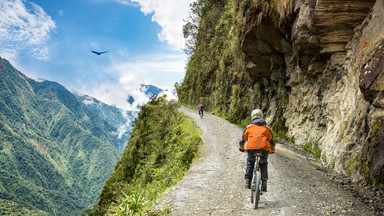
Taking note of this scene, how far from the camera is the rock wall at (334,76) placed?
649 centimetres

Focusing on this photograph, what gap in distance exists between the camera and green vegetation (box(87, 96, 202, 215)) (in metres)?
11.9

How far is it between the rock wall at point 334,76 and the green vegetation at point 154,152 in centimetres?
581

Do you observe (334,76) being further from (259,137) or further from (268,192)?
(259,137)

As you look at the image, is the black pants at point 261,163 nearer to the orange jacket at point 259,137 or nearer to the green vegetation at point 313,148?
the orange jacket at point 259,137

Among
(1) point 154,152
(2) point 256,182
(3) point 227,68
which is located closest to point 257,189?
(2) point 256,182

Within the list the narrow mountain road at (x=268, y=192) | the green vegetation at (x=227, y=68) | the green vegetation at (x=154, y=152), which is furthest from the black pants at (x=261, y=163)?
the green vegetation at (x=227, y=68)

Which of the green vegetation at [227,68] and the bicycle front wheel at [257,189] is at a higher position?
the green vegetation at [227,68]

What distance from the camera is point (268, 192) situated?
6234 mm

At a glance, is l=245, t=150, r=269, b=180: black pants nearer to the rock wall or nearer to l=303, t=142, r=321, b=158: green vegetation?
the rock wall

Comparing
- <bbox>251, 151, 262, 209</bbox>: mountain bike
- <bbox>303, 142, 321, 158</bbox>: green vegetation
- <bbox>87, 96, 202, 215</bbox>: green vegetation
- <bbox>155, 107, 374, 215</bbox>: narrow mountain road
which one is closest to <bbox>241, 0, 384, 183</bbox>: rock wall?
<bbox>303, 142, 321, 158</bbox>: green vegetation

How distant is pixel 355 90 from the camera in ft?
26.8

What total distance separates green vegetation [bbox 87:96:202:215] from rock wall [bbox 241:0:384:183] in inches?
229

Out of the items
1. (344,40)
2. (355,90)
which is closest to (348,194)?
(355,90)

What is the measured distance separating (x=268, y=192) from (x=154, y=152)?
11.9m
